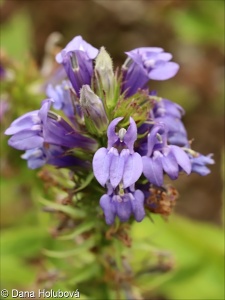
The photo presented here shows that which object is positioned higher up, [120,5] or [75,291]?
[120,5]

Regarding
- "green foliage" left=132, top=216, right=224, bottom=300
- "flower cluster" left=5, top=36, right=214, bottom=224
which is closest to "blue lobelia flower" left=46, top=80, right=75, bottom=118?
"flower cluster" left=5, top=36, right=214, bottom=224

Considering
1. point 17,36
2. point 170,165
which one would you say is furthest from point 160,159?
point 17,36

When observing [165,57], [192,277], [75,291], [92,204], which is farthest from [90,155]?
[192,277]

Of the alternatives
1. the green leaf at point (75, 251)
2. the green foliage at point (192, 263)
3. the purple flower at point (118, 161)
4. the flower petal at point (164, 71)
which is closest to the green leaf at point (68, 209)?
the green leaf at point (75, 251)

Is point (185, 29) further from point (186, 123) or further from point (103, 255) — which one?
point (103, 255)

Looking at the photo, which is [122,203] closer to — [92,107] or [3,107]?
[92,107]

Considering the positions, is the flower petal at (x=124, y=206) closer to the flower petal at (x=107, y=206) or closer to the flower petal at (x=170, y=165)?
the flower petal at (x=107, y=206)

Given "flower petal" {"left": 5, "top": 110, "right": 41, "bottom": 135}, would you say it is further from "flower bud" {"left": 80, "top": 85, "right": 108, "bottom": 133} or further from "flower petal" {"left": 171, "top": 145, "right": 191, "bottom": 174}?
"flower petal" {"left": 171, "top": 145, "right": 191, "bottom": 174}
